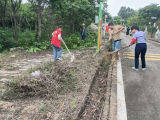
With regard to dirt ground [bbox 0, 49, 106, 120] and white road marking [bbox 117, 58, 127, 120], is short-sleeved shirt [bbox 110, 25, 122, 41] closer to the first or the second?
white road marking [bbox 117, 58, 127, 120]

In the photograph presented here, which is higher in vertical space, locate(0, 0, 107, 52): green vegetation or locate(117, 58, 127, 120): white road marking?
locate(0, 0, 107, 52): green vegetation

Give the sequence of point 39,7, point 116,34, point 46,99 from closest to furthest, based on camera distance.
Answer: point 46,99, point 116,34, point 39,7

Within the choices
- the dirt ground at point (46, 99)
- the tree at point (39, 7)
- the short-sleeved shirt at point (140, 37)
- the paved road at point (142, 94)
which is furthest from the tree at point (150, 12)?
the dirt ground at point (46, 99)

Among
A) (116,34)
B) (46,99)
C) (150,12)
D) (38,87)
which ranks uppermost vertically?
(150,12)

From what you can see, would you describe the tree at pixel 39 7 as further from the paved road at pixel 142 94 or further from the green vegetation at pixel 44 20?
the paved road at pixel 142 94

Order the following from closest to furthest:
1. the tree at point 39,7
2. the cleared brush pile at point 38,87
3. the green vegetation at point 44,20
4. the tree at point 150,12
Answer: the cleared brush pile at point 38,87 → the green vegetation at point 44,20 → the tree at point 39,7 → the tree at point 150,12

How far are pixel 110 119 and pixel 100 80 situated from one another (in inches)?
90.6

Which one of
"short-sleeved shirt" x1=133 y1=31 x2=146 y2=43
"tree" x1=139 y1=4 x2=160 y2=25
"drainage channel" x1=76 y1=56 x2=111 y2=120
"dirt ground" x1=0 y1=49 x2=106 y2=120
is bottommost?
"drainage channel" x1=76 y1=56 x2=111 y2=120

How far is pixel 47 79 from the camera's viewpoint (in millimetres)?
3535

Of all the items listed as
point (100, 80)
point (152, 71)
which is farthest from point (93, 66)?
point (152, 71)

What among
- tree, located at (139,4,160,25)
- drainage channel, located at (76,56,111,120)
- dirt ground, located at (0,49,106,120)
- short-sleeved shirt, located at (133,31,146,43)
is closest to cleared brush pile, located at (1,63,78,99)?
dirt ground, located at (0,49,106,120)

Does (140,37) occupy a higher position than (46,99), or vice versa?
(140,37)

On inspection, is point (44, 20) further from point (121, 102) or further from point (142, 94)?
point (121, 102)

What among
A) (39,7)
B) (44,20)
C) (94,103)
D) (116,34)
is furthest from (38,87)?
(44,20)
